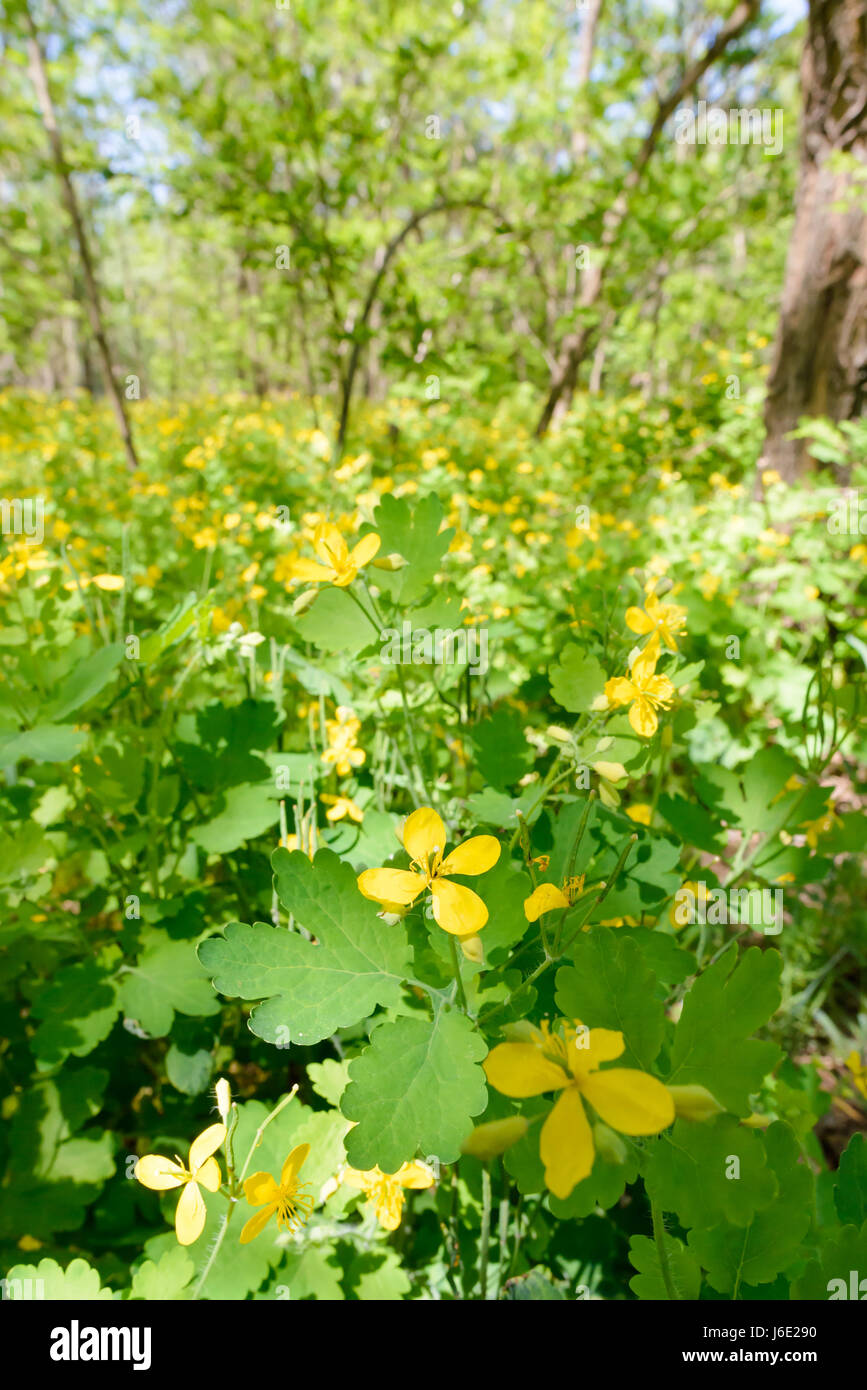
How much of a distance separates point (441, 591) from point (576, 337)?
5.14 metres

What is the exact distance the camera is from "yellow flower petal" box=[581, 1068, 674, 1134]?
18.1 inches

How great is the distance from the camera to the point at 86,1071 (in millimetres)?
1062

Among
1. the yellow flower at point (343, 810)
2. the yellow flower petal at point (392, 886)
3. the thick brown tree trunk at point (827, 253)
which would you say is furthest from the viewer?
the thick brown tree trunk at point (827, 253)

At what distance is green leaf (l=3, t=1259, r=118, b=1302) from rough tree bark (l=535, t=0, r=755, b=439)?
4643 mm

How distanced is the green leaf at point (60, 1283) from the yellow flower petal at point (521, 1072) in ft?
1.72

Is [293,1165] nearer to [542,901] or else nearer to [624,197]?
[542,901]

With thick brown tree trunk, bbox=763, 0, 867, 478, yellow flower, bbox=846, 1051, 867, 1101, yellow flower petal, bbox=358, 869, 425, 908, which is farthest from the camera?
thick brown tree trunk, bbox=763, 0, 867, 478

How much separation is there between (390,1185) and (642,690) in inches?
25.2

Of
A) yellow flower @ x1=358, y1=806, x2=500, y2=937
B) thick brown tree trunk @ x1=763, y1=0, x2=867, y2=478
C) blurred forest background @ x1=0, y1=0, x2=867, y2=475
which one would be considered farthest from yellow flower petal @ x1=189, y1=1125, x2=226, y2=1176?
thick brown tree trunk @ x1=763, y1=0, x2=867, y2=478

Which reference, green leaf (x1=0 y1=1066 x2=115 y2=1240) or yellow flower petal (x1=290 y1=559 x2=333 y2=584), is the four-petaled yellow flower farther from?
green leaf (x1=0 y1=1066 x2=115 y2=1240)

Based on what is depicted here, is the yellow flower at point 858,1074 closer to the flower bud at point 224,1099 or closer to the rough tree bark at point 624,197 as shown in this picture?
the flower bud at point 224,1099

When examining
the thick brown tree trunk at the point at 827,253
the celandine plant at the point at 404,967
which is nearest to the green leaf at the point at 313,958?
the celandine plant at the point at 404,967

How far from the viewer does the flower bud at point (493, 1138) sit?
0.47 meters
